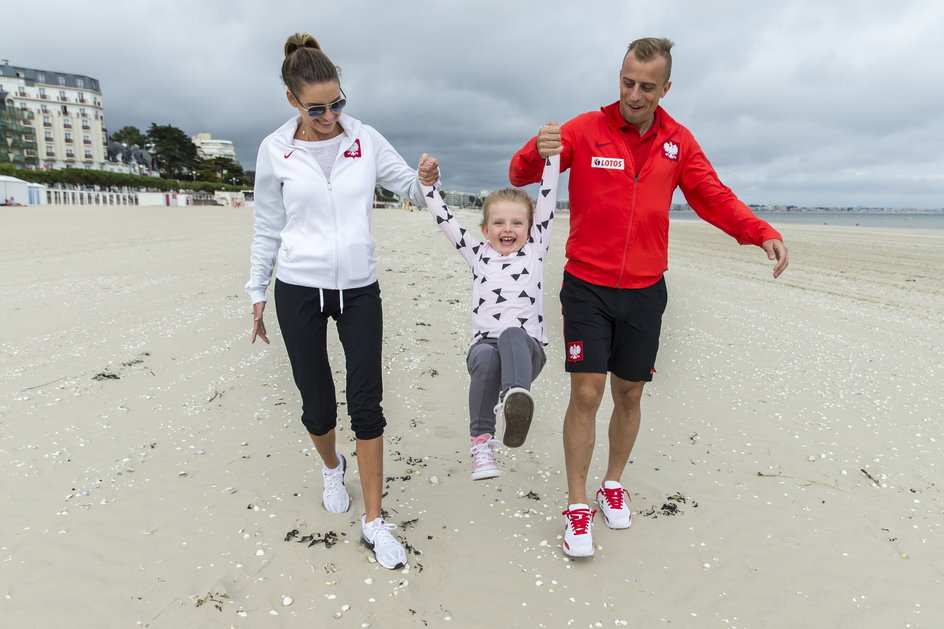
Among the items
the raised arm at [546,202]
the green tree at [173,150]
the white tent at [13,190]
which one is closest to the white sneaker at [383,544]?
the raised arm at [546,202]

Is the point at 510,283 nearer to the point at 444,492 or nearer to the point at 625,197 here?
→ the point at 625,197

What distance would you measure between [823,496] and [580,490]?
1.90m

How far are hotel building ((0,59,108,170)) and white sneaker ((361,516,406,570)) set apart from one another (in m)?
121

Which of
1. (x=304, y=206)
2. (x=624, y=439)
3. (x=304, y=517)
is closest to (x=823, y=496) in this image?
(x=624, y=439)

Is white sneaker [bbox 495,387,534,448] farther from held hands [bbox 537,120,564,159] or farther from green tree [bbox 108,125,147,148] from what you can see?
green tree [bbox 108,125,147,148]

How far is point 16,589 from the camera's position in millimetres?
2602

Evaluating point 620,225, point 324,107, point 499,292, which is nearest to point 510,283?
point 499,292

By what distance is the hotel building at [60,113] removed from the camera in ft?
323

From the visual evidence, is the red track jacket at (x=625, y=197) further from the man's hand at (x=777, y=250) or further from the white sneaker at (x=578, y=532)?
the white sneaker at (x=578, y=532)

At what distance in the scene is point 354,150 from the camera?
2.95 m

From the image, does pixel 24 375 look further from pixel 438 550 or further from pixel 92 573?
pixel 438 550

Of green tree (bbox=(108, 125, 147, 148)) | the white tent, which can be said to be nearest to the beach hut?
the white tent

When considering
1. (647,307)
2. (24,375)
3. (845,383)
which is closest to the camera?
(647,307)

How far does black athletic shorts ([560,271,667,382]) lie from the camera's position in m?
3.03
